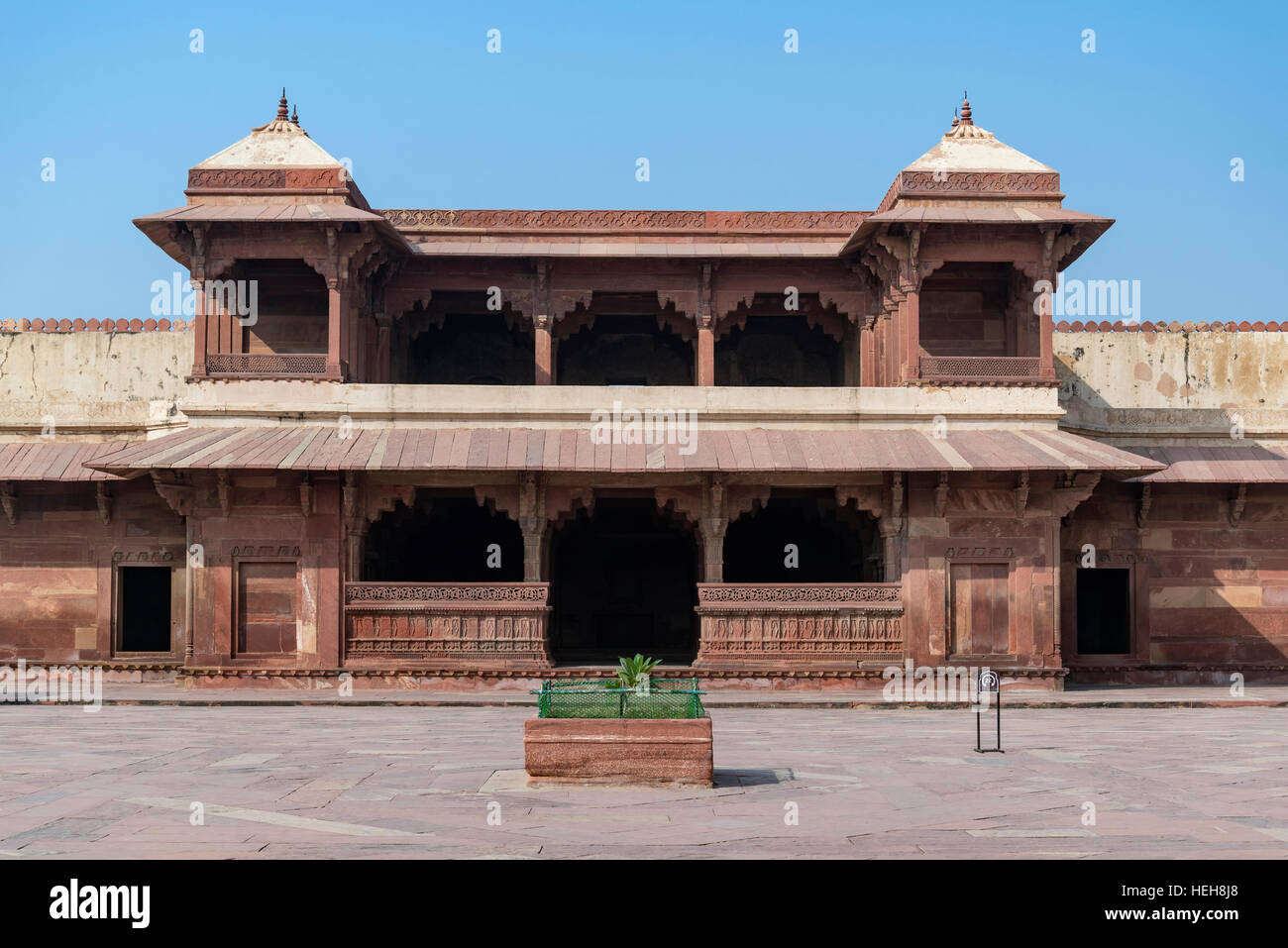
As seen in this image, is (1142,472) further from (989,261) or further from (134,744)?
(134,744)

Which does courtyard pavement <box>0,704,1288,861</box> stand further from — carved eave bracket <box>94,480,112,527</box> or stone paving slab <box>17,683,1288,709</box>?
carved eave bracket <box>94,480,112,527</box>

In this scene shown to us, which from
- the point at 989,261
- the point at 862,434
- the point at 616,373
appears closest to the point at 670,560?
the point at 616,373

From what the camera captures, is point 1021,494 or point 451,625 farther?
point 1021,494

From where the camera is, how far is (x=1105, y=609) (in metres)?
23.4

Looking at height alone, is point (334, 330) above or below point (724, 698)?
above

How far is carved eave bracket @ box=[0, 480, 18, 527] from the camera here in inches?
863

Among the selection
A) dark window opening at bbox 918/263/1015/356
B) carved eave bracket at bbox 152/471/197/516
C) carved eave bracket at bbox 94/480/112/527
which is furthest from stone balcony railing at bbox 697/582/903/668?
carved eave bracket at bbox 94/480/112/527

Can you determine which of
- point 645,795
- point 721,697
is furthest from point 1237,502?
point 645,795

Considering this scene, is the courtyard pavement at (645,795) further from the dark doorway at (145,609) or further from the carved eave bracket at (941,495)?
the dark doorway at (145,609)

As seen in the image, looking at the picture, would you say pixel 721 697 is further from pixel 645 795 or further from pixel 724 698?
pixel 645 795

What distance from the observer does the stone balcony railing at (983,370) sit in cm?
2125

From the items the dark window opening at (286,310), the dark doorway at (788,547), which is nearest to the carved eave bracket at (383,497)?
the dark window opening at (286,310)

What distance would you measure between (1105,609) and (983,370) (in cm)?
513
